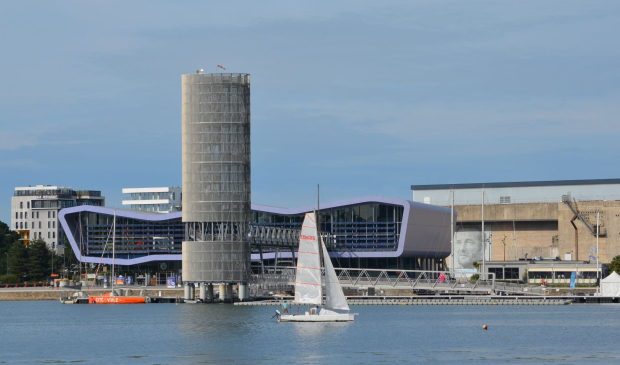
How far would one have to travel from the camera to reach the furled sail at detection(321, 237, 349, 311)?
301 feet

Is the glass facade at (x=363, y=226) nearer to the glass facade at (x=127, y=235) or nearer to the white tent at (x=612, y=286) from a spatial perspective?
the glass facade at (x=127, y=235)

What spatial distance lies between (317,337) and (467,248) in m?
106

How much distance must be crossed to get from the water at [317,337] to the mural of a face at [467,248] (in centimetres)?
6312

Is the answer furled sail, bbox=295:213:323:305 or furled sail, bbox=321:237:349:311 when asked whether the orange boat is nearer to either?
furled sail, bbox=321:237:349:311

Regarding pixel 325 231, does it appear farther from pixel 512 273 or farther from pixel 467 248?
pixel 467 248

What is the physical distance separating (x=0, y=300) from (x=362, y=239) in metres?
55.7

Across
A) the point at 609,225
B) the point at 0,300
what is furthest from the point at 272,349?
the point at 609,225

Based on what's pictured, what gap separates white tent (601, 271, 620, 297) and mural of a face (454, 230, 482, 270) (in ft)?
179

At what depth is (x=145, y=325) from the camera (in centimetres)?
10081

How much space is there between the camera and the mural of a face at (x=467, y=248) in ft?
609

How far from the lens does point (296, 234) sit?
157375 mm

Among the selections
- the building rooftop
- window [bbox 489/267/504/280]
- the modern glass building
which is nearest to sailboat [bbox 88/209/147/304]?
the modern glass building

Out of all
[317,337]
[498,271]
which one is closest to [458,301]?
[498,271]

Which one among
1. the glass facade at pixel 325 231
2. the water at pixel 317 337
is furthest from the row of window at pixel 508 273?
the water at pixel 317 337
